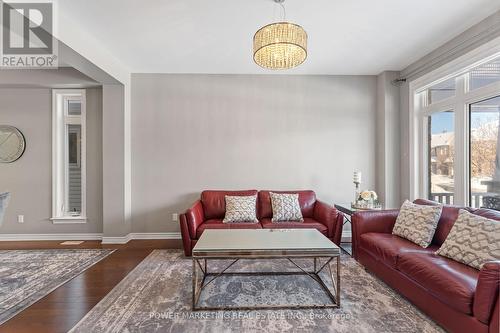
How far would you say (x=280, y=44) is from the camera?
2154 mm

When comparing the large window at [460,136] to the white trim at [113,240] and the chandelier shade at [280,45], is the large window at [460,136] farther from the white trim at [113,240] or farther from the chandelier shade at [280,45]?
the white trim at [113,240]

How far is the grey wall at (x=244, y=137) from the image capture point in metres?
4.26

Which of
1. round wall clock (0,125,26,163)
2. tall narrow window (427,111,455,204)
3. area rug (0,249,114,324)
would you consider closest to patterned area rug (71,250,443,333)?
area rug (0,249,114,324)

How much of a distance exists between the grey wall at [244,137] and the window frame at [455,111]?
657 millimetres

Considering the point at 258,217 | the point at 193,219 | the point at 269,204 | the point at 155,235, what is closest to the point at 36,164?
the point at 155,235

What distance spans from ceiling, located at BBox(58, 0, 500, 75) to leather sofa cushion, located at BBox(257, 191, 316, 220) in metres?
2.08

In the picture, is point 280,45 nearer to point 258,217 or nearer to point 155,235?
point 258,217

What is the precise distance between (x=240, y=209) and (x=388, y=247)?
6.43 feet

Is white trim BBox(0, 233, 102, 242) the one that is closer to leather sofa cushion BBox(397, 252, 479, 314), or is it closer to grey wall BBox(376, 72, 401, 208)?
leather sofa cushion BBox(397, 252, 479, 314)

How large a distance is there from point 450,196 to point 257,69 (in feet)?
10.9

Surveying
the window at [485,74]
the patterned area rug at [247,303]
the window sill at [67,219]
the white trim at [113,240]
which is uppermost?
the window at [485,74]

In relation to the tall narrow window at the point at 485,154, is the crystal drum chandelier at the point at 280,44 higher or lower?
higher

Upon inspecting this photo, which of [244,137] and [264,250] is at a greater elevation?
[244,137]

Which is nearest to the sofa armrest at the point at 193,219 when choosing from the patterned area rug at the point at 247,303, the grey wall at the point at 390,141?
the patterned area rug at the point at 247,303
